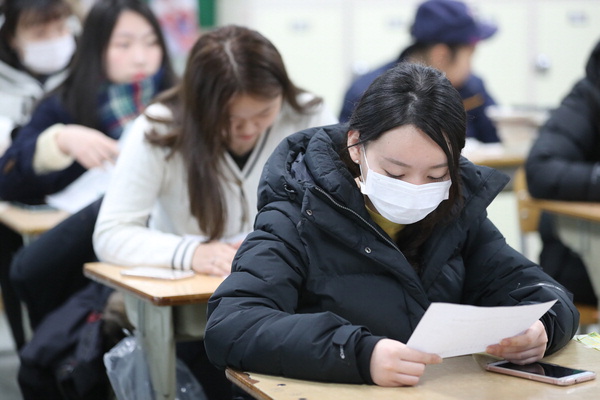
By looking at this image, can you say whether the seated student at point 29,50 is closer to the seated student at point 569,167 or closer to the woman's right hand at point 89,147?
the woman's right hand at point 89,147

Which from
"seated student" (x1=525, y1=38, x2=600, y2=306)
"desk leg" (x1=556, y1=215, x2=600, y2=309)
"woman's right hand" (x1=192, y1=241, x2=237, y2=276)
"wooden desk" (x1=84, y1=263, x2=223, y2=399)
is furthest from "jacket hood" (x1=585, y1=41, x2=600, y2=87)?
"wooden desk" (x1=84, y1=263, x2=223, y2=399)

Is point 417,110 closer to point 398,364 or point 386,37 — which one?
point 398,364

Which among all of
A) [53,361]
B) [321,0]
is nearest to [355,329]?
[53,361]

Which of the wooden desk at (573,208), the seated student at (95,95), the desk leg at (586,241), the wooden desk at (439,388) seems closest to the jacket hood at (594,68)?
the wooden desk at (573,208)

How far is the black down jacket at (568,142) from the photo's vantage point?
3.25 meters

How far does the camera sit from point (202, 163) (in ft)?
8.16

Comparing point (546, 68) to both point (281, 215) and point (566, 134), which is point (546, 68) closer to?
point (566, 134)

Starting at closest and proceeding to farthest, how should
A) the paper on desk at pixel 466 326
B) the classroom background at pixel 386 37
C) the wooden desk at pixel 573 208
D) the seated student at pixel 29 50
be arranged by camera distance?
the paper on desk at pixel 466 326, the wooden desk at pixel 573 208, the seated student at pixel 29 50, the classroom background at pixel 386 37

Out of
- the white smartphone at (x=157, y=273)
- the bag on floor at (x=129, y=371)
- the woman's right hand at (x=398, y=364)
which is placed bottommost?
the bag on floor at (x=129, y=371)

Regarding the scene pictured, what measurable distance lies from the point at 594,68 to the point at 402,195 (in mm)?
1994

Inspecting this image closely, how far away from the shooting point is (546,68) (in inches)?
260

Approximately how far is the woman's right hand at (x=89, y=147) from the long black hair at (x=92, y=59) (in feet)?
1.05

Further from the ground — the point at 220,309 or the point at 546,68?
the point at 220,309

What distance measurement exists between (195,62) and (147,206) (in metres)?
0.40
